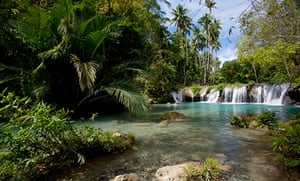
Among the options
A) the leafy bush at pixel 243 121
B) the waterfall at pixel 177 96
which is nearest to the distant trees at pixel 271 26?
the leafy bush at pixel 243 121

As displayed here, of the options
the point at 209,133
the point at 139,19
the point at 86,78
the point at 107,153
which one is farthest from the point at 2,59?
the point at 209,133

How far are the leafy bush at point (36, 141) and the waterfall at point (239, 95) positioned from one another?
59.3 ft

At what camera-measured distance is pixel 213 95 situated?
22.1 metres

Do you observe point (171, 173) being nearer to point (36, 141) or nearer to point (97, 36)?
point (36, 141)

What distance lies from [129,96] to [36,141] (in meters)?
3.68

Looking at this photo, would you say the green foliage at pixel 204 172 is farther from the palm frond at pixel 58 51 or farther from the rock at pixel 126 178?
the palm frond at pixel 58 51

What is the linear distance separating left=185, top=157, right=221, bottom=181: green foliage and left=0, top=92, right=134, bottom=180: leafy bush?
1544 mm

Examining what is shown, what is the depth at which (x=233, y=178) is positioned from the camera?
3.07 meters

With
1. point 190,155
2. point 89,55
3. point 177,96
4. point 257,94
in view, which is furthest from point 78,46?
point 177,96

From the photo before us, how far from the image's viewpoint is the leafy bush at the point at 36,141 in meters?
2.87

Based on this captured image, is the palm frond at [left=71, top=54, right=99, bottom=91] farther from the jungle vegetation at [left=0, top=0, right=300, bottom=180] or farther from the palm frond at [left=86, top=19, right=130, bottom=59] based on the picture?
the palm frond at [left=86, top=19, right=130, bottom=59]

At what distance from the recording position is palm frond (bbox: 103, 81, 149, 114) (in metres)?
6.30

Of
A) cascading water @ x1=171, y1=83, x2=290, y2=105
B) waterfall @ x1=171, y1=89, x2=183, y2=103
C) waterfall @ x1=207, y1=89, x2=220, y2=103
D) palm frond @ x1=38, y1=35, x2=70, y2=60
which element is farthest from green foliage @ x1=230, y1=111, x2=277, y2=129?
waterfall @ x1=171, y1=89, x2=183, y2=103

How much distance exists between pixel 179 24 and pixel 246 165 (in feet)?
98.1
